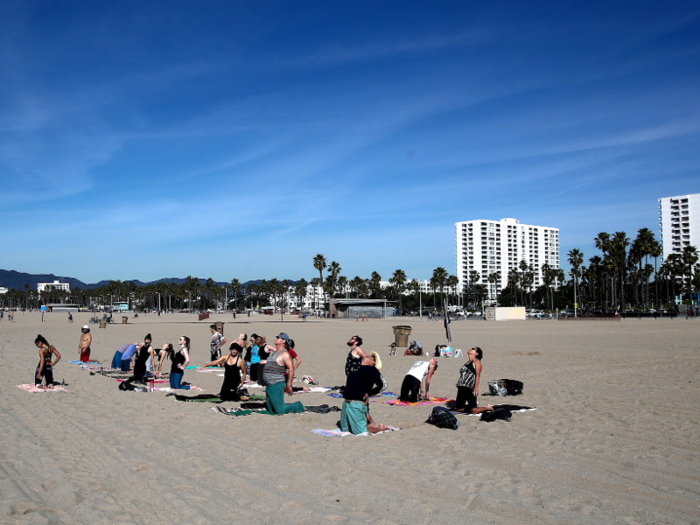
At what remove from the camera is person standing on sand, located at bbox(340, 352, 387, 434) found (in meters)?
7.50

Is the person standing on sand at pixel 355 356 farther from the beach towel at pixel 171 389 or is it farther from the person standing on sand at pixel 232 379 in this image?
the beach towel at pixel 171 389

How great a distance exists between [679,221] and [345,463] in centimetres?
18752

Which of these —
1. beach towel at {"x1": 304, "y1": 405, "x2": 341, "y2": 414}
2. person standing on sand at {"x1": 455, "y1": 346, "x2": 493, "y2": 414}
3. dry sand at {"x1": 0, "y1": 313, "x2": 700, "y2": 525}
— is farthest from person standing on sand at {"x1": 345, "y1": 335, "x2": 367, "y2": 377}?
person standing on sand at {"x1": 455, "y1": 346, "x2": 493, "y2": 414}

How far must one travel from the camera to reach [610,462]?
6.04 m

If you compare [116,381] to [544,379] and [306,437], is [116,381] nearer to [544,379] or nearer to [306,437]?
[306,437]

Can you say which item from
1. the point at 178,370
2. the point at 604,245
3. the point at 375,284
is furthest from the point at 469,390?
the point at 375,284

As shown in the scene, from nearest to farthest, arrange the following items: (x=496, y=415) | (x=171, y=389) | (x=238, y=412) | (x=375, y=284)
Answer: (x=496, y=415), (x=238, y=412), (x=171, y=389), (x=375, y=284)

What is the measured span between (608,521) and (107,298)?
675ft

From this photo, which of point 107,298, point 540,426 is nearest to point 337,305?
point 540,426

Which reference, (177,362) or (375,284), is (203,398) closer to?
(177,362)

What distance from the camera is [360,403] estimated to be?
7.59 m

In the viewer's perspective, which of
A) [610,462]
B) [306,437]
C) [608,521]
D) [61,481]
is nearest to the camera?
[608,521]

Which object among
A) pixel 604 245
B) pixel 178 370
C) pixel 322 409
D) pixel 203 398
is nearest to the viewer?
pixel 322 409

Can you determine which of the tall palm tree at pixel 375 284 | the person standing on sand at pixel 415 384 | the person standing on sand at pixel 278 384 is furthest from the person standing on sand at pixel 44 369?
the tall palm tree at pixel 375 284
